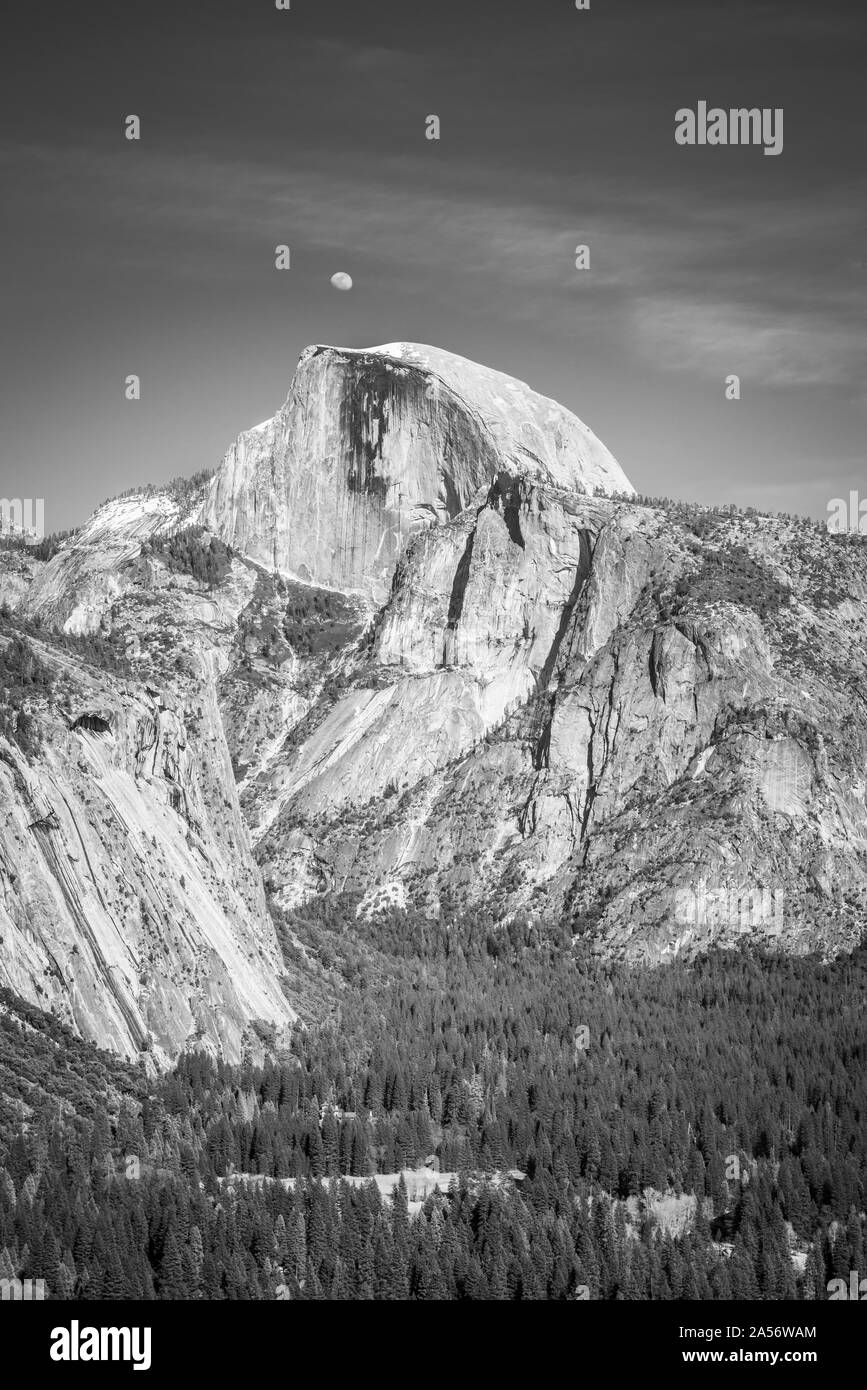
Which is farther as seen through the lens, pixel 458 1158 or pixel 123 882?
pixel 123 882

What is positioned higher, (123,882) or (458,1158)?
(123,882)

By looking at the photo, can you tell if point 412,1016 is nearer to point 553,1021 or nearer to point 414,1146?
point 553,1021

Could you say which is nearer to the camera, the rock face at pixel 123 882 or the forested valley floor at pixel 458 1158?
the forested valley floor at pixel 458 1158

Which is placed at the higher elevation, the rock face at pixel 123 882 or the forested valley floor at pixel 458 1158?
the rock face at pixel 123 882

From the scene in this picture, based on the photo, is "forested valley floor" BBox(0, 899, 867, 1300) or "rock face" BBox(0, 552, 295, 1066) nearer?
"forested valley floor" BBox(0, 899, 867, 1300)

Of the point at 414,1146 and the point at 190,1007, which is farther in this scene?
the point at 190,1007

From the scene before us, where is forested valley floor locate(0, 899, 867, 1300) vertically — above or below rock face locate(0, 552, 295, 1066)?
below
